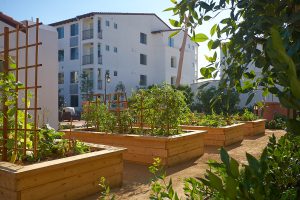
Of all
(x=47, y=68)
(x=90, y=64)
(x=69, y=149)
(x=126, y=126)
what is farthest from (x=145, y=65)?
(x=69, y=149)

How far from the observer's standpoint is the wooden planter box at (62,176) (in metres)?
3.98

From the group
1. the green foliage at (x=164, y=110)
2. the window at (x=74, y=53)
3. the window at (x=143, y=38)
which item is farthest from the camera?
the window at (x=143, y=38)

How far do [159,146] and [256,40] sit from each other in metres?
5.74

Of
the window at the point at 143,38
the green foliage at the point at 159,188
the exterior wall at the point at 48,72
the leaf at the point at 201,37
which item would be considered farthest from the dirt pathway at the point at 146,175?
the window at the point at 143,38

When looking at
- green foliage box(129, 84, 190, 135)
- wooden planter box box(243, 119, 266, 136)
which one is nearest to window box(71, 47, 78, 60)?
wooden planter box box(243, 119, 266, 136)

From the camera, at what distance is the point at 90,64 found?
3331 cm

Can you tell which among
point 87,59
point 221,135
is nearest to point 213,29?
point 221,135

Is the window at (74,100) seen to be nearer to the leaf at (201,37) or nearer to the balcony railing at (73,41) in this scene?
the balcony railing at (73,41)

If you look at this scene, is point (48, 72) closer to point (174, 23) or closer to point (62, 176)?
point (62, 176)

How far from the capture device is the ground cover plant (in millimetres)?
7934

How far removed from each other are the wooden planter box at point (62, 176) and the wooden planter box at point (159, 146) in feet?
5.65

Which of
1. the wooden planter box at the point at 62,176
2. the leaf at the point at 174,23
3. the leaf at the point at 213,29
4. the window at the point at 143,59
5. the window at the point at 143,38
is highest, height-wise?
the window at the point at 143,38

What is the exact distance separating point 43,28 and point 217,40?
41.1 ft

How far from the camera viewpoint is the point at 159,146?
7.12 meters
